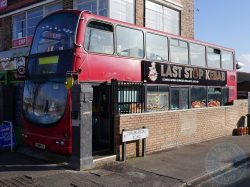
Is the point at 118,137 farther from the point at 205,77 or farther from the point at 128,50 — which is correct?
the point at 205,77

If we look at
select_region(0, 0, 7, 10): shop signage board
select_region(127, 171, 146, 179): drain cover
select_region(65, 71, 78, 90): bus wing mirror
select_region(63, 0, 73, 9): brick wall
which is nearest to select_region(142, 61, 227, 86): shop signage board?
select_region(65, 71, 78, 90): bus wing mirror

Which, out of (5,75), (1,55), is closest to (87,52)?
(5,75)

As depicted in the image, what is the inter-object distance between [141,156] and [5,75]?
6.75 meters

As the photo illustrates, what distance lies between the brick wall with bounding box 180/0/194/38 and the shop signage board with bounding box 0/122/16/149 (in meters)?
12.2

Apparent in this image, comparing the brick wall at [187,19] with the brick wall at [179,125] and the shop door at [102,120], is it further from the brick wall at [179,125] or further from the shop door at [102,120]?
the shop door at [102,120]

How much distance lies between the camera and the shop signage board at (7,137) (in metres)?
11.0

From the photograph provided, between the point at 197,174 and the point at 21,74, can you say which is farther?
the point at 21,74

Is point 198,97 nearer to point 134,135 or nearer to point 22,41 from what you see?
point 134,135

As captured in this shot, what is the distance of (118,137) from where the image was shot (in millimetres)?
9773

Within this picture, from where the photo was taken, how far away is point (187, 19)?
2081 centimetres

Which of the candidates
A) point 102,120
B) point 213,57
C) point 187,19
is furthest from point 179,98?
point 187,19

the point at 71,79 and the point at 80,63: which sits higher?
the point at 80,63

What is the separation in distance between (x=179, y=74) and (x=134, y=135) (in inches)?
165

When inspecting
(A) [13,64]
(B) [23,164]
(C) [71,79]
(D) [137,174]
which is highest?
(A) [13,64]
